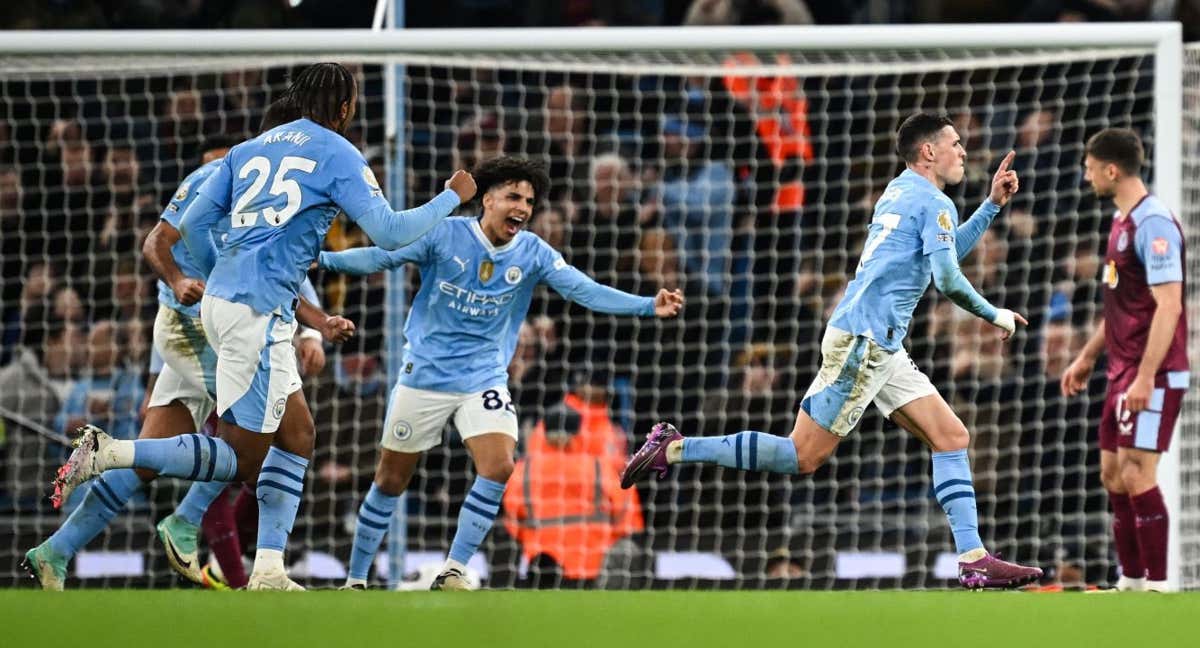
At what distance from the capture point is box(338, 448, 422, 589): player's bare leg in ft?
19.3

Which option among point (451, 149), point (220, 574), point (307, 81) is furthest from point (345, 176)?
point (451, 149)

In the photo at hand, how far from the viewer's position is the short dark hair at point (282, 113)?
5.34m

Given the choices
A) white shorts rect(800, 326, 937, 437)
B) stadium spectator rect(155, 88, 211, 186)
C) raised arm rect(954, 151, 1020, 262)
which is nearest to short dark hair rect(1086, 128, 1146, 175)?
raised arm rect(954, 151, 1020, 262)

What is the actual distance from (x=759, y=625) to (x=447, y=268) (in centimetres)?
272

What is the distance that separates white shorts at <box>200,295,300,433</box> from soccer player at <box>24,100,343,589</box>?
39cm

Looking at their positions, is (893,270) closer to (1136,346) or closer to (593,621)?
(1136,346)

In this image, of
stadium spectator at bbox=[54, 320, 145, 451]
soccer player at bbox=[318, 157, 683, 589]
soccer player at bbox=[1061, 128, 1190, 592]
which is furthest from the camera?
stadium spectator at bbox=[54, 320, 145, 451]

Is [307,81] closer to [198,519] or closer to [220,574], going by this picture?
[198,519]

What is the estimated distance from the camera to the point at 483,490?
19.0 feet

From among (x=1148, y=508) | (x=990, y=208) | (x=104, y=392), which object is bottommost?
(x=1148, y=508)

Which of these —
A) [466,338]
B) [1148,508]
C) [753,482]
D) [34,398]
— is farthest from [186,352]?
[753,482]

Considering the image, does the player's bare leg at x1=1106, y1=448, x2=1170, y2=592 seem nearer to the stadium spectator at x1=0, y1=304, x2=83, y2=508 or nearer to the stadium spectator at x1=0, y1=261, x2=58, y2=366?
the stadium spectator at x1=0, y1=304, x2=83, y2=508

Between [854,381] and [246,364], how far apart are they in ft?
6.40

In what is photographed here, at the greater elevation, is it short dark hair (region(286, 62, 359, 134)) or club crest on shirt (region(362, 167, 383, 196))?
short dark hair (region(286, 62, 359, 134))
